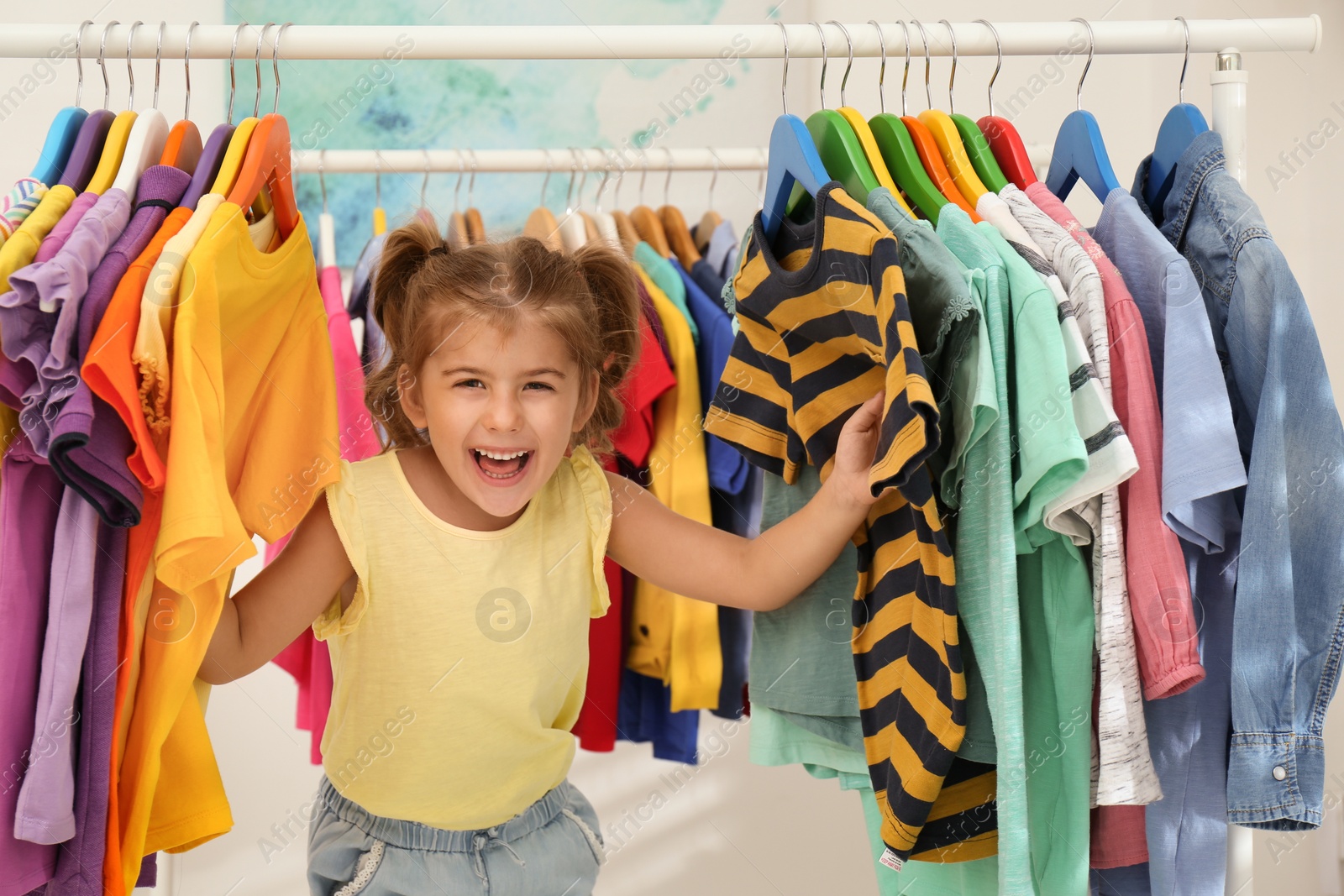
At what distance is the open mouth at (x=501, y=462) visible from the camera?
118cm

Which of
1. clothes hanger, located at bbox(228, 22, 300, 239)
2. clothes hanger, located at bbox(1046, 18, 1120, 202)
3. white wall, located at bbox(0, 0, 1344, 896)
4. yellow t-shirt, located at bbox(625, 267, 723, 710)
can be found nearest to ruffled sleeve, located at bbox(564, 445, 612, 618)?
yellow t-shirt, located at bbox(625, 267, 723, 710)

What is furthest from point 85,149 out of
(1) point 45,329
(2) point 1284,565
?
(2) point 1284,565

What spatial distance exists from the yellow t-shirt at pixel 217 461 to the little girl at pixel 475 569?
9 centimetres

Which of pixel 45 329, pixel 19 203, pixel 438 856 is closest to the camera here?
pixel 45 329

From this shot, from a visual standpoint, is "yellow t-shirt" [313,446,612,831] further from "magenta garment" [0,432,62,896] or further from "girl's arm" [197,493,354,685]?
"magenta garment" [0,432,62,896]

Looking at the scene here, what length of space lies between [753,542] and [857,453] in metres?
0.19

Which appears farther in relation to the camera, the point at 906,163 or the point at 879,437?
the point at 906,163

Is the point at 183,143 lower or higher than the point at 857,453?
higher

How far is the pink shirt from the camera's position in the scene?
99 cm

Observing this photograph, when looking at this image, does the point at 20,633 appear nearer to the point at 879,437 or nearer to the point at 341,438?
the point at 341,438

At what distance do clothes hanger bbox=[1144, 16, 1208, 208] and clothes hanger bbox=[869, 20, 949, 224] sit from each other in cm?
27

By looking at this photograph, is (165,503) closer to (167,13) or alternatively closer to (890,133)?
(890,133)

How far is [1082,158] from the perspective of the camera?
1.22 meters

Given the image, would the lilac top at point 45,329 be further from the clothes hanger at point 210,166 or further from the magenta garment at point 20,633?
the clothes hanger at point 210,166
